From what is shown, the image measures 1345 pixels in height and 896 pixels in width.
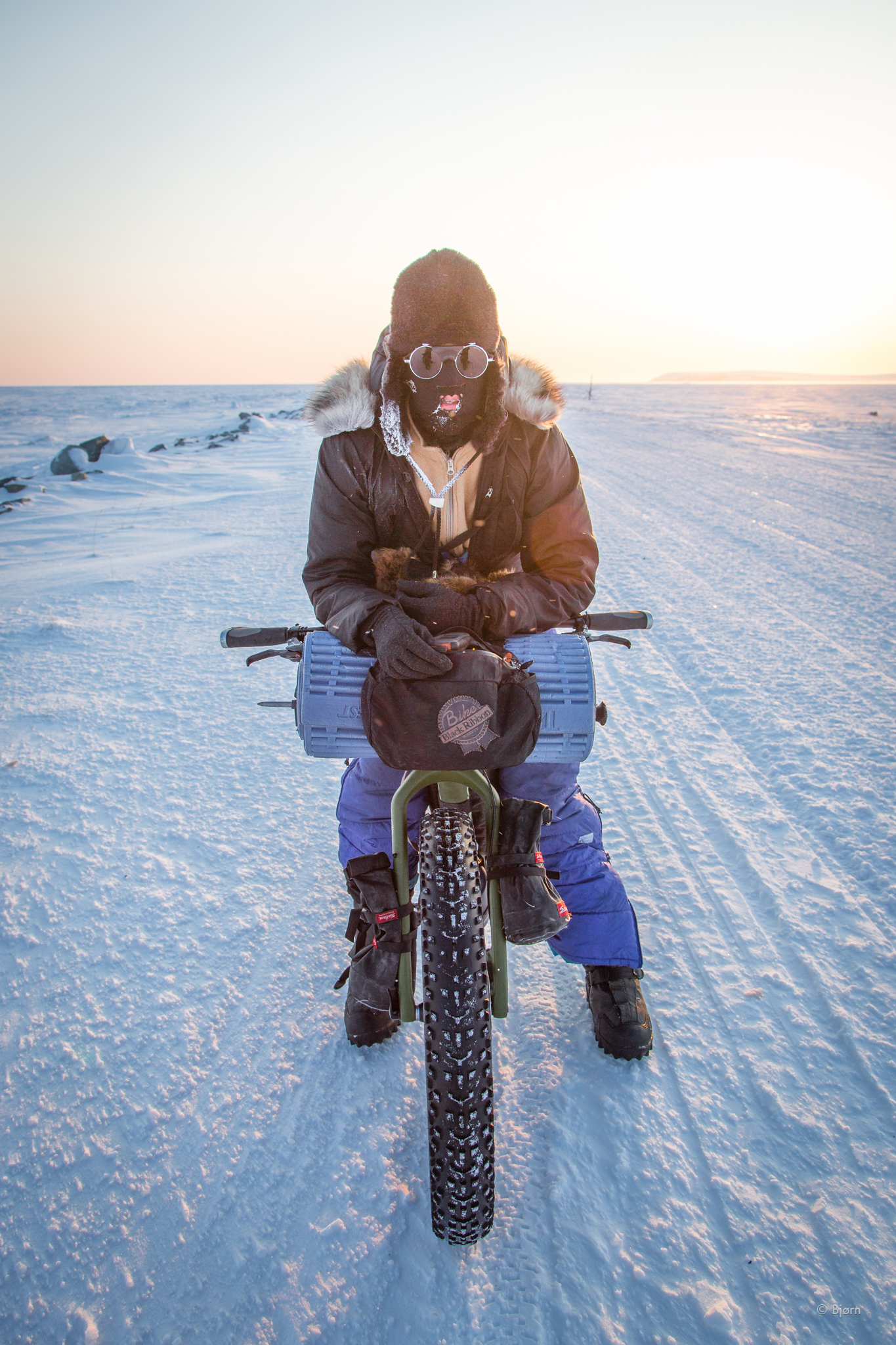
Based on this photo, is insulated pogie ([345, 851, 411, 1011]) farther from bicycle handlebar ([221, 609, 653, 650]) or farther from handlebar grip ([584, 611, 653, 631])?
handlebar grip ([584, 611, 653, 631])

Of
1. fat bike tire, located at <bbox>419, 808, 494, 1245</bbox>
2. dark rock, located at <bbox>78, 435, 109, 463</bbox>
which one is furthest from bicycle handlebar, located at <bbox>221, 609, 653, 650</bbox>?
dark rock, located at <bbox>78, 435, 109, 463</bbox>

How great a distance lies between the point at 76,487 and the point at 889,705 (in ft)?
38.4

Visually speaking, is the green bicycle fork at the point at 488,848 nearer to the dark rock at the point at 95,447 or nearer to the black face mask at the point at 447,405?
the black face mask at the point at 447,405

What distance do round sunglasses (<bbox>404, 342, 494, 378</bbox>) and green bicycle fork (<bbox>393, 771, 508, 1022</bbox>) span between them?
1.10m

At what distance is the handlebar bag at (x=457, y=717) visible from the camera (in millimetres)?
1298

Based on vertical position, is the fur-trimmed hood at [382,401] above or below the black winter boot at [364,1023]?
above

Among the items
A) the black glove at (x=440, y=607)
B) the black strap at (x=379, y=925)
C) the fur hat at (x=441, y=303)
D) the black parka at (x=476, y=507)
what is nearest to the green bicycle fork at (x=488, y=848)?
the black strap at (x=379, y=925)

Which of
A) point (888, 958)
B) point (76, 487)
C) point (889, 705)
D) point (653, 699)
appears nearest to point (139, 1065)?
point (888, 958)

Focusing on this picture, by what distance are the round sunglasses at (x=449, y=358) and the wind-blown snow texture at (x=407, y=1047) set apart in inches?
69.0

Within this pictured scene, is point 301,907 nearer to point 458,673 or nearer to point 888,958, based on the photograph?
point 458,673

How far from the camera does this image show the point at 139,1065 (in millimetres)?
1643

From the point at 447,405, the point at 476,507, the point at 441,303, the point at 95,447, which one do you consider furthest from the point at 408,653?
the point at 95,447

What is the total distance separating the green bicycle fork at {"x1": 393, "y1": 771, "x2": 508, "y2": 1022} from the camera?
1464mm

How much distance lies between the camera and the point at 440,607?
152 centimetres
